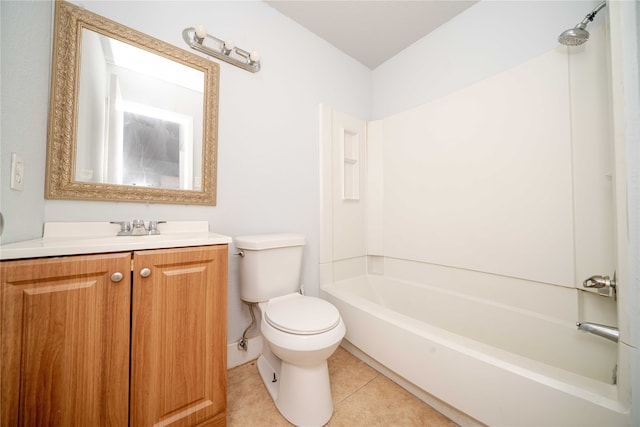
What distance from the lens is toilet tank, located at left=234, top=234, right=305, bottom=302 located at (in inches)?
47.9

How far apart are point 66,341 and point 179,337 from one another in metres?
0.29

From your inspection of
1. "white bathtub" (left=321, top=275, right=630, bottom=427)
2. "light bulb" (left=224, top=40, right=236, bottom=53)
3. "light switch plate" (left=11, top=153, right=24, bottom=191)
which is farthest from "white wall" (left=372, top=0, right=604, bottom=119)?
"light switch plate" (left=11, top=153, right=24, bottom=191)

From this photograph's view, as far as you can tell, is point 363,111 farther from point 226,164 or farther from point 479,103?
point 226,164

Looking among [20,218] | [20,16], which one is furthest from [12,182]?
[20,16]

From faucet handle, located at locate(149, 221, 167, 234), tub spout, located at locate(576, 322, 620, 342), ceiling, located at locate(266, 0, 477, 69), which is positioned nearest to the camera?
tub spout, located at locate(576, 322, 620, 342)

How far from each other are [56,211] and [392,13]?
2294mm

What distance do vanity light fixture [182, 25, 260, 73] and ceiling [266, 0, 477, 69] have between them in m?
0.49

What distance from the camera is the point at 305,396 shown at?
979 mm

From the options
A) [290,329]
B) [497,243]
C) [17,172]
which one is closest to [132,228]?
[17,172]

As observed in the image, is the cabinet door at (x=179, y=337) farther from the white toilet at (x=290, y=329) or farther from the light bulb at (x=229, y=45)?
the light bulb at (x=229, y=45)

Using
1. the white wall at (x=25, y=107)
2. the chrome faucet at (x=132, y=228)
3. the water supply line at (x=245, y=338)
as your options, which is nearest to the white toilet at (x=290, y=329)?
the water supply line at (x=245, y=338)

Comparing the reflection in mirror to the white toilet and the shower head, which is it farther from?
the shower head

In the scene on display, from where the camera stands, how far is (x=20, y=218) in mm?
746

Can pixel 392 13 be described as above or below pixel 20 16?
above
